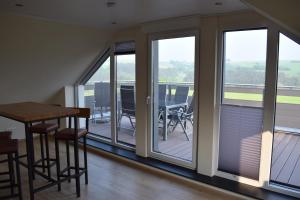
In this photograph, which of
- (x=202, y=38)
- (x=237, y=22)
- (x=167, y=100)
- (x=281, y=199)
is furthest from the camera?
(x=167, y=100)

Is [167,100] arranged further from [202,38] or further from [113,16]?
[113,16]

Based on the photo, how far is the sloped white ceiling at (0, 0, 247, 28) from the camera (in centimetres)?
264

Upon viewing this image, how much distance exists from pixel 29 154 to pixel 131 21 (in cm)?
225

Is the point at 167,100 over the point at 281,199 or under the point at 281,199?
over

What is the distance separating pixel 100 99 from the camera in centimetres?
517

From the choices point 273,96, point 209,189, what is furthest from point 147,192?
point 273,96

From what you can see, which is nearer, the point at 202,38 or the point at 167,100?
the point at 202,38

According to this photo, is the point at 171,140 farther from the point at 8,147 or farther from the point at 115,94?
the point at 8,147

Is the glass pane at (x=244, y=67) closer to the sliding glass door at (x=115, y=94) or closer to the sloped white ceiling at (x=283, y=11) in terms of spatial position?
the sloped white ceiling at (x=283, y=11)

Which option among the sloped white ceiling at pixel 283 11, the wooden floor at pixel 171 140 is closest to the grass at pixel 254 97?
the wooden floor at pixel 171 140

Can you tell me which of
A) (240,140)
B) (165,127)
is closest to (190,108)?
(165,127)

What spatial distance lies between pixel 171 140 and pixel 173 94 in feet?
2.96

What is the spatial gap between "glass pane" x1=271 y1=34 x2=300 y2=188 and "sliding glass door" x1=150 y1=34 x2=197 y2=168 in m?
1.04

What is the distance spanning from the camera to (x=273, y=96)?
111 inches
